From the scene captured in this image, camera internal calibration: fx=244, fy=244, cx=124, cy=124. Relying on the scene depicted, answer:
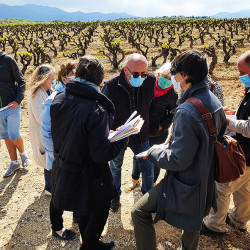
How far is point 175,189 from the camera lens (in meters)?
1.77

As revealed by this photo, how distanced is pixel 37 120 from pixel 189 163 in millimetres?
1922

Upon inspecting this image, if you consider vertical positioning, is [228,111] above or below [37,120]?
above

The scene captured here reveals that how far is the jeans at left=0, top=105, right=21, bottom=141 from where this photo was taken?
144 inches

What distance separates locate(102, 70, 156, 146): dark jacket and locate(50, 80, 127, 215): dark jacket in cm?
79

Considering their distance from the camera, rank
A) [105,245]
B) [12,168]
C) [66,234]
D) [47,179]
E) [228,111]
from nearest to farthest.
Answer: [228,111]
[105,245]
[66,234]
[47,179]
[12,168]

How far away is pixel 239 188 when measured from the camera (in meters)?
2.60

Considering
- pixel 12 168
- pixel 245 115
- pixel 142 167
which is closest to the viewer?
pixel 245 115

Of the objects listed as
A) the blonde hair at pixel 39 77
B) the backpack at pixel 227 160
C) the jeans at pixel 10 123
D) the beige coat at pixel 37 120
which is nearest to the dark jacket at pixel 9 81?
the jeans at pixel 10 123

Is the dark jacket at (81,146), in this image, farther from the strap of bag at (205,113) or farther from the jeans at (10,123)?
the jeans at (10,123)

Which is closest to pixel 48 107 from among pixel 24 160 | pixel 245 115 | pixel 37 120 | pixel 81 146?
pixel 37 120

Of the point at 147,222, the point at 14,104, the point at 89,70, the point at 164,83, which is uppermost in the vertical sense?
the point at 89,70

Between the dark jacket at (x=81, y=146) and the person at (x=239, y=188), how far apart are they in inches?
41.3

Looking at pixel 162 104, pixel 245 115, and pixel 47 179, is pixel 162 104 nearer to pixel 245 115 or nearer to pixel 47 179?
pixel 245 115

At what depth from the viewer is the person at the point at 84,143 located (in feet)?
5.70
